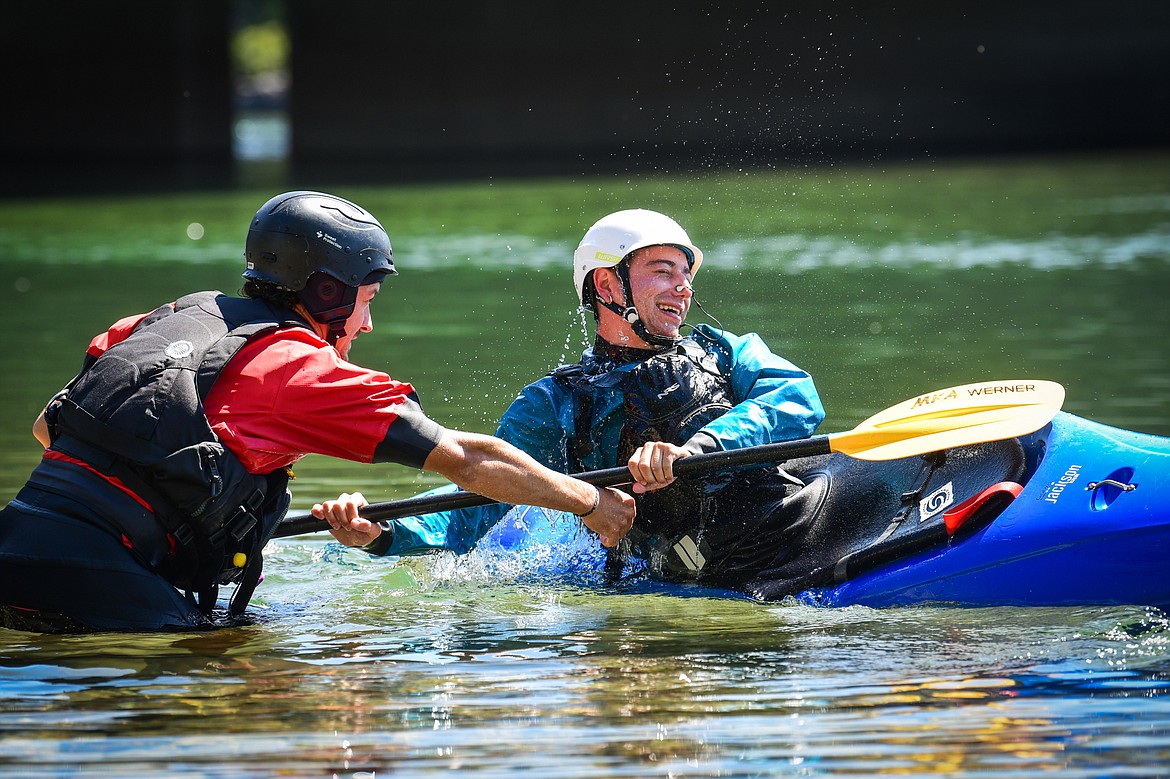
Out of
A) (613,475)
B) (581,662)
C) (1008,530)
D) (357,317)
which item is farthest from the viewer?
(613,475)

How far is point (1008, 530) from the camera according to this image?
499 cm

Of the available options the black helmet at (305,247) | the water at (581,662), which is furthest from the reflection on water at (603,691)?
the black helmet at (305,247)

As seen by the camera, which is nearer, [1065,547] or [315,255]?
[315,255]

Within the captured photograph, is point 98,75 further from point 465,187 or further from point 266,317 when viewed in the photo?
point 266,317

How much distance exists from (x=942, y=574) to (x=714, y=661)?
91 cm

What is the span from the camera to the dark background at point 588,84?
29875 mm

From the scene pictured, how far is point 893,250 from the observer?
16.7 m

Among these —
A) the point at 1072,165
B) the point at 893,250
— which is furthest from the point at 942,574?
the point at 1072,165

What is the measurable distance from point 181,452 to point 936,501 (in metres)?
2.49

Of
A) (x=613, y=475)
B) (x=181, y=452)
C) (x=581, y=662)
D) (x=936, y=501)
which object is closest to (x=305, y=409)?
(x=181, y=452)

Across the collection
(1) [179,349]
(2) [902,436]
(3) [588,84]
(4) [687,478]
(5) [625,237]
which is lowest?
(4) [687,478]

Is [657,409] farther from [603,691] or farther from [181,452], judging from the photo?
[181,452]

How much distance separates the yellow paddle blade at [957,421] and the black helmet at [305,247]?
159cm

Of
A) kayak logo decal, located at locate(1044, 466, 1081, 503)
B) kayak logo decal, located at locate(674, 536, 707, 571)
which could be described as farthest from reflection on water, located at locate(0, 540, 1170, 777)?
kayak logo decal, located at locate(1044, 466, 1081, 503)
